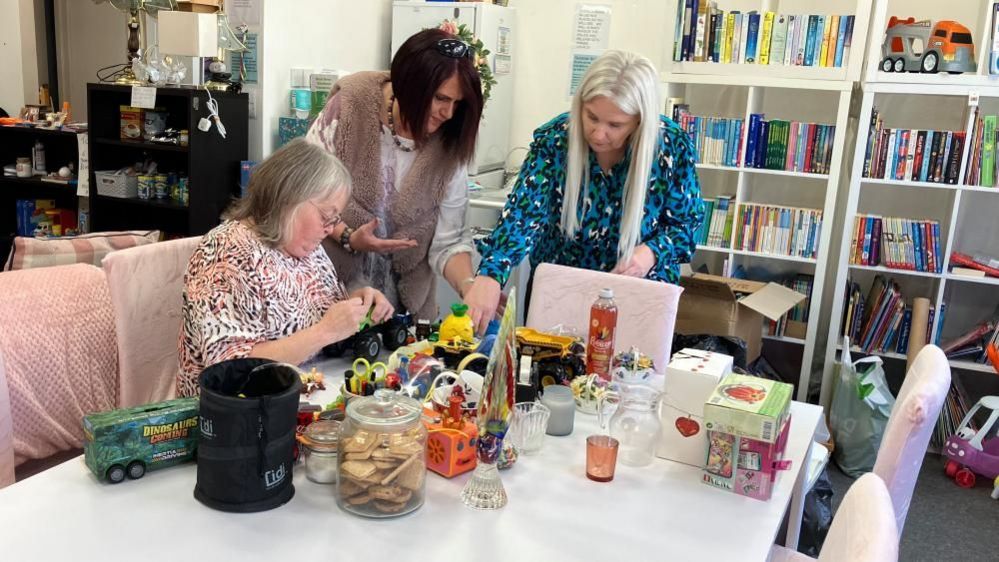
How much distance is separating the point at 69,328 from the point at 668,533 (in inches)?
63.9

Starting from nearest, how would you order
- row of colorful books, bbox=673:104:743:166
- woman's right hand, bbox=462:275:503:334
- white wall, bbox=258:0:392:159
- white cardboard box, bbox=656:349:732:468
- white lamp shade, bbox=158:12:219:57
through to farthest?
white cardboard box, bbox=656:349:732:468 < woman's right hand, bbox=462:275:503:334 < white lamp shade, bbox=158:12:219:57 < row of colorful books, bbox=673:104:743:166 < white wall, bbox=258:0:392:159

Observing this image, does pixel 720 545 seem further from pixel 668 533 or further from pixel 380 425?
pixel 380 425

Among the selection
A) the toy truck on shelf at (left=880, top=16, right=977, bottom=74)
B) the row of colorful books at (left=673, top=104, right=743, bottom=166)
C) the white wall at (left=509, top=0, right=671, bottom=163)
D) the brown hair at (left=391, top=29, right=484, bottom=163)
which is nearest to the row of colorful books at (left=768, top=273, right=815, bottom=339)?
the row of colorful books at (left=673, top=104, right=743, bottom=166)

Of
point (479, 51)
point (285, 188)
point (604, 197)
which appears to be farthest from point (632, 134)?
point (479, 51)

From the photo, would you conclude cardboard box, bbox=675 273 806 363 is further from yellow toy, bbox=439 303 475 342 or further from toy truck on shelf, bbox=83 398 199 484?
toy truck on shelf, bbox=83 398 199 484

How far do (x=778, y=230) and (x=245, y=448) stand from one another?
2.88 meters

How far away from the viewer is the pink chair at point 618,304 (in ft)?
6.69

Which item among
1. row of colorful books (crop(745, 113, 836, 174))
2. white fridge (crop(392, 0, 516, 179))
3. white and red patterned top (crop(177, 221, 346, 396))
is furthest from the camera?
white fridge (crop(392, 0, 516, 179))

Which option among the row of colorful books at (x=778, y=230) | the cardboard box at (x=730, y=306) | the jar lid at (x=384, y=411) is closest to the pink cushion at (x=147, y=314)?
the jar lid at (x=384, y=411)

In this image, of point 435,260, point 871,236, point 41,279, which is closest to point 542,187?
point 435,260

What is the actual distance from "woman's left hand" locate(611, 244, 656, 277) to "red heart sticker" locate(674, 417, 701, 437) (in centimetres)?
73

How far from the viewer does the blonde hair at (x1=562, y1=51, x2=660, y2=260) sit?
2.03 meters

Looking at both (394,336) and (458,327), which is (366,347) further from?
(458,327)

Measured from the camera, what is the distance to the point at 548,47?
4.41 meters
